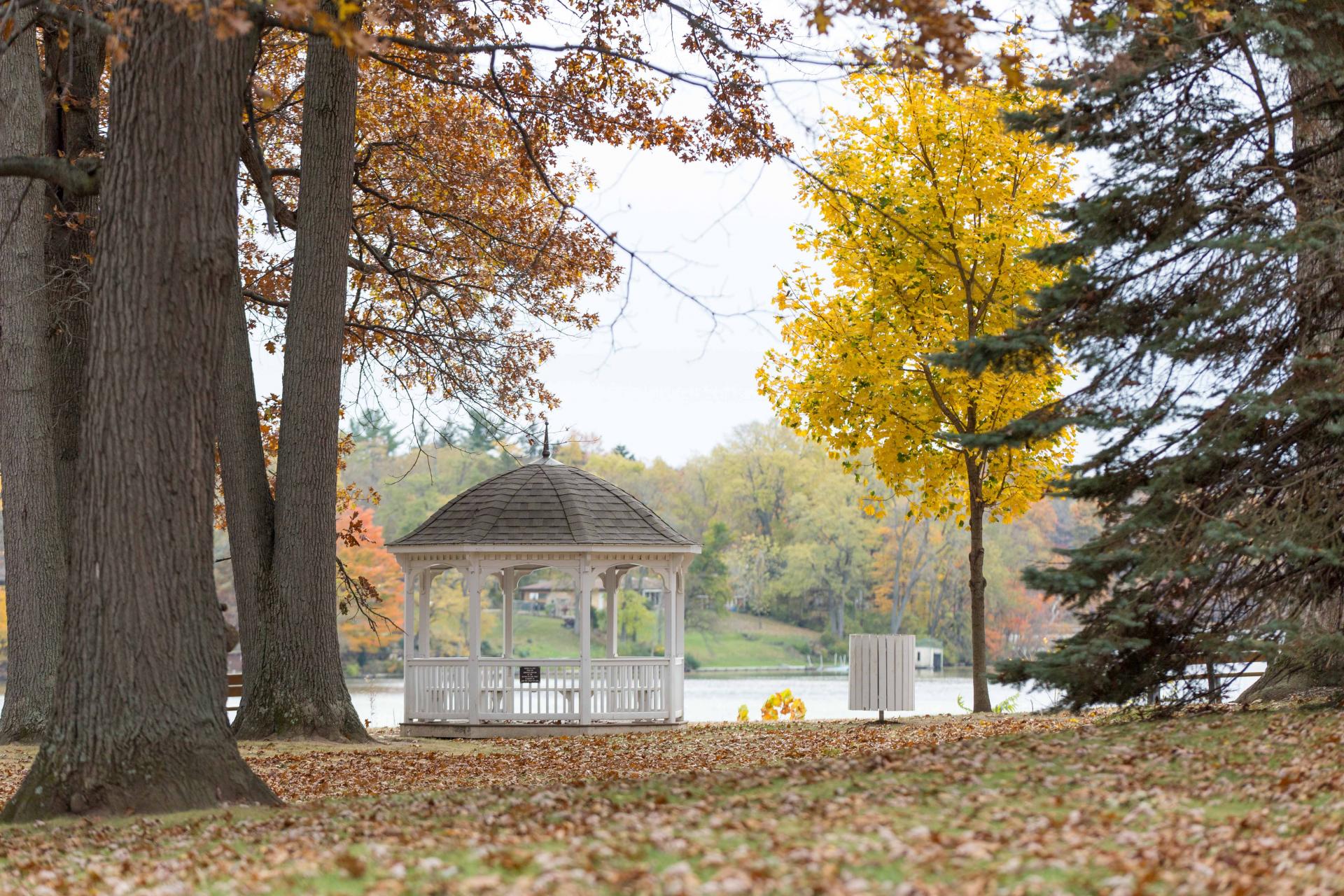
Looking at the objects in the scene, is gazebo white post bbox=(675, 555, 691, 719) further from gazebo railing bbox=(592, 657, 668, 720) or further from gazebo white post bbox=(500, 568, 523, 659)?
gazebo white post bbox=(500, 568, 523, 659)

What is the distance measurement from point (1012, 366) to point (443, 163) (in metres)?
9.30

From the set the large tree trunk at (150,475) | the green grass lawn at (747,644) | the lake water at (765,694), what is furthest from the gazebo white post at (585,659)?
the green grass lawn at (747,644)

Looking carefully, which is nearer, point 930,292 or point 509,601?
point 930,292

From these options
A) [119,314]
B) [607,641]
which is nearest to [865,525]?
[607,641]

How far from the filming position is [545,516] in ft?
56.7

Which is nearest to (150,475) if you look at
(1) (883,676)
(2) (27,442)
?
(2) (27,442)

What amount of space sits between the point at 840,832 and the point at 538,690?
40.8 feet

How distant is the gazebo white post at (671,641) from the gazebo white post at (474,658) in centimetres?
237

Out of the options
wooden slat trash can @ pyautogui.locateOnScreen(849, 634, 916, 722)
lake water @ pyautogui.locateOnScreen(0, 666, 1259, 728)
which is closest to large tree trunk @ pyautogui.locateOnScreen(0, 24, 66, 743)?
wooden slat trash can @ pyautogui.locateOnScreen(849, 634, 916, 722)

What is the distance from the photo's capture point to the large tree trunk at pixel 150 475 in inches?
287

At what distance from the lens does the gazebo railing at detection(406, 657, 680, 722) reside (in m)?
16.9

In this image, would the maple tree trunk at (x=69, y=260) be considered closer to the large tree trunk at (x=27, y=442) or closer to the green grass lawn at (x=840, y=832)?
the large tree trunk at (x=27, y=442)

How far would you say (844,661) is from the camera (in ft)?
156

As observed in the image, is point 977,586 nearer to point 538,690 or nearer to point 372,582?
point 538,690
